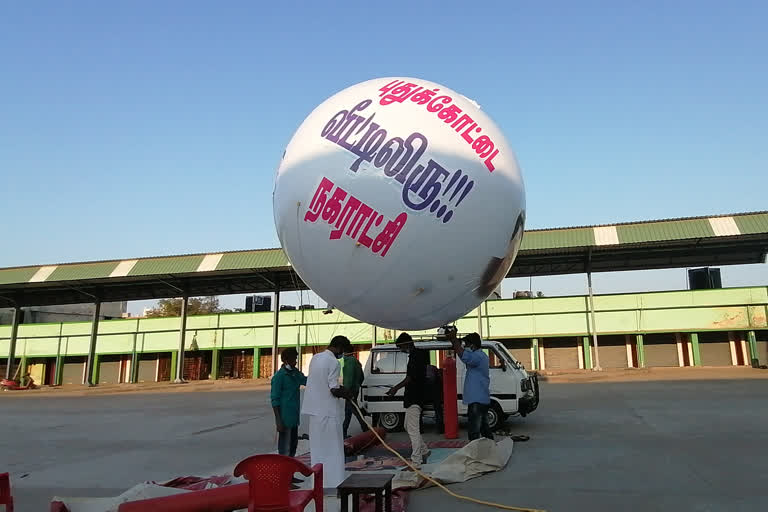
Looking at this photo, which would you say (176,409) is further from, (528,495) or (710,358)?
(710,358)

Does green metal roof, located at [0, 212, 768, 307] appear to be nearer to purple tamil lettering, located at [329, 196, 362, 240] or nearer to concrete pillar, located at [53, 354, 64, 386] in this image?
concrete pillar, located at [53, 354, 64, 386]

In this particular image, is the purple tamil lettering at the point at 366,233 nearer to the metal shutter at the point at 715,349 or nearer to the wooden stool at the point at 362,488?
the wooden stool at the point at 362,488

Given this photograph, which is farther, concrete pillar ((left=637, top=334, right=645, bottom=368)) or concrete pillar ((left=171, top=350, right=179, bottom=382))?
concrete pillar ((left=171, top=350, right=179, bottom=382))

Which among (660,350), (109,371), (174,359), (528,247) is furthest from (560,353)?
(109,371)

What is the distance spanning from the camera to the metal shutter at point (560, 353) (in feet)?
98.2

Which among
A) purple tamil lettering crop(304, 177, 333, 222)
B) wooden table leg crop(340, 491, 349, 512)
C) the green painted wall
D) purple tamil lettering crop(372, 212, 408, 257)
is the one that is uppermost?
the green painted wall

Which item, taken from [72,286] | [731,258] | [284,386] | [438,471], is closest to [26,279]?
[72,286]

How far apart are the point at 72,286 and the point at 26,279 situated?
2.27 meters

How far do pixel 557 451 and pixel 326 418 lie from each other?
155 inches

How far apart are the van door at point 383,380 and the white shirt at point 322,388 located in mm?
4627

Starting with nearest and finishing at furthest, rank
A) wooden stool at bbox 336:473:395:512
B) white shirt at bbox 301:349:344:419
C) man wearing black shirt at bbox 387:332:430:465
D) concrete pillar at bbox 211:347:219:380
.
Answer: wooden stool at bbox 336:473:395:512 → white shirt at bbox 301:349:344:419 → man wearing black shirt at bbox 387:332:430:465 → concrete pillar at bbox 211:347:219:380

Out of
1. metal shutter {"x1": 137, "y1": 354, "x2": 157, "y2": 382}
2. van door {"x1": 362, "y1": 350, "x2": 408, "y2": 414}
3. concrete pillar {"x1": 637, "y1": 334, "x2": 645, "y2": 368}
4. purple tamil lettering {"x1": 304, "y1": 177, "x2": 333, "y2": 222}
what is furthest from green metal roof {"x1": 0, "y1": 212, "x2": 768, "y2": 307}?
purple tamil lettering {"x1": 304, "y1": 177, "x2": 333, "y2": 222}

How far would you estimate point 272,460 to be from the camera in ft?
11.8

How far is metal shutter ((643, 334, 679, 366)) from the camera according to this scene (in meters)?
28.8
